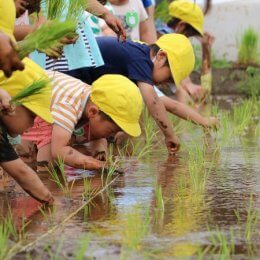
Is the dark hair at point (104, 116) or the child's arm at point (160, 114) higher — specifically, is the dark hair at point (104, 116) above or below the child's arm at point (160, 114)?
above

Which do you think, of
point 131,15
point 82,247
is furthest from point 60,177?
point 131,15

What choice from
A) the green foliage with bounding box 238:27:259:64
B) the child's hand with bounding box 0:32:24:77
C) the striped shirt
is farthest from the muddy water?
the green foliage with bounding box 238:27:259:64

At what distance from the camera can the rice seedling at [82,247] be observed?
313cm

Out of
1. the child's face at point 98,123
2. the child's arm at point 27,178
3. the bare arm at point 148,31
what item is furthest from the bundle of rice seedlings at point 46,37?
the bare arm at point 148,31

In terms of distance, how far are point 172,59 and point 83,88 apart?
974 mm

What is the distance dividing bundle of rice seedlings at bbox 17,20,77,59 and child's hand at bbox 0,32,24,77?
241 mm

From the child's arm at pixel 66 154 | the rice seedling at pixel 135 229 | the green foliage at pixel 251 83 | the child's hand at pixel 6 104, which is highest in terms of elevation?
the child's hand at pixel 6 104

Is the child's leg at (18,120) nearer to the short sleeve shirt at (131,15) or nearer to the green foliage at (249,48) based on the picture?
the short sleeve shirt at (131,15)

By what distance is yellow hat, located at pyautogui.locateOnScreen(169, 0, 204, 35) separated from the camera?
26.0ft

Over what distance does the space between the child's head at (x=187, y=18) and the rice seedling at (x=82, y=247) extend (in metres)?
4.56

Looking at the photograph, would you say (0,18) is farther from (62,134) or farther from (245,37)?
(245,37)

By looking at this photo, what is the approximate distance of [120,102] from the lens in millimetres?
5090

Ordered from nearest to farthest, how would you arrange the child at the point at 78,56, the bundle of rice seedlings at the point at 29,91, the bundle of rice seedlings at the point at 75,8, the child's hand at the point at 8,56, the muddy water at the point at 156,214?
the muddy water at the point at 156,214 < the child's hand at the point at 8,56 < the bundle of rice seedlings at the point at 29,91 < the bundle of rice seedlings at the point at 75,8 < the child at the point at 78,56

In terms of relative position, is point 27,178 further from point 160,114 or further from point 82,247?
point 160,114
